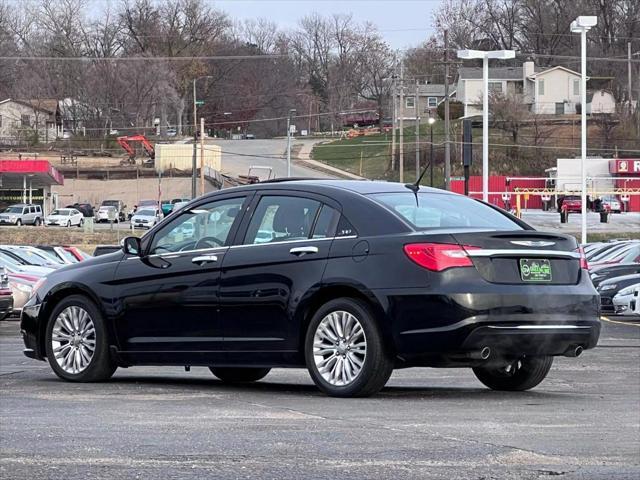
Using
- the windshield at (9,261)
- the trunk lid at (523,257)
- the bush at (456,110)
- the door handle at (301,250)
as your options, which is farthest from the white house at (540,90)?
the door handle at (301,250)

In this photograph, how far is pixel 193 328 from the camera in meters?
9.67

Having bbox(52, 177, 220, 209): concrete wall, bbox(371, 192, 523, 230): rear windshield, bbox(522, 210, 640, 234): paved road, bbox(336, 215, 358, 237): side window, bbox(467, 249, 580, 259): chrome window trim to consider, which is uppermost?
bbox(52, 177, 220, 209): concrete wall

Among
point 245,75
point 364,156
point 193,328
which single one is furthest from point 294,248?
point 245,75

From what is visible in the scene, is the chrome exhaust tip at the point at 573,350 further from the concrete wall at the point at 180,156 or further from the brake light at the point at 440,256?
the concrete wall at the point at 180,156

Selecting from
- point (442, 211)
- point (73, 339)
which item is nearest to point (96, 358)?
point (73, 339)

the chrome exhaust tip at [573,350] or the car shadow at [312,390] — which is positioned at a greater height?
the chrome exhaust tip at [573,350]

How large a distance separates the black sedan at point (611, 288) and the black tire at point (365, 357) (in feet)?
54.4

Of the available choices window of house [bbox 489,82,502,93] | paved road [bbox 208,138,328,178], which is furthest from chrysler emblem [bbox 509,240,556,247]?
window of house [bbox 489,82,502,93]

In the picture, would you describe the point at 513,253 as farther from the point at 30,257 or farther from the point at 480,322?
the point at 30,257

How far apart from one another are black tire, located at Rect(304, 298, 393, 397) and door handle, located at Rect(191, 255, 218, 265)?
3.57 feet

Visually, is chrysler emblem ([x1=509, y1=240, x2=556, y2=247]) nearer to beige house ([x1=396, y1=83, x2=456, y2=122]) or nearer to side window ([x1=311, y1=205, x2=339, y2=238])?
side window ([x1=311, y1=205, x2=339, y2=238])

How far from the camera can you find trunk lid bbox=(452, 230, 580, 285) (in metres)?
8.62

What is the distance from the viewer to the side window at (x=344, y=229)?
904 centimetres

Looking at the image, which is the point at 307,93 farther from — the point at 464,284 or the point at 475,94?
the point at 464,284
